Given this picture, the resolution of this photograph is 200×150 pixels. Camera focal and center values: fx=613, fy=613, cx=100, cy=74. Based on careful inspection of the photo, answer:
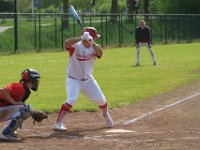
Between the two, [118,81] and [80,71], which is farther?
[118,81]

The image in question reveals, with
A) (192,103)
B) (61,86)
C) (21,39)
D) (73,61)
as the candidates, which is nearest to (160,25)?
(21,39)

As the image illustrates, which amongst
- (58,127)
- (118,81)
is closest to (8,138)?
(58,127)

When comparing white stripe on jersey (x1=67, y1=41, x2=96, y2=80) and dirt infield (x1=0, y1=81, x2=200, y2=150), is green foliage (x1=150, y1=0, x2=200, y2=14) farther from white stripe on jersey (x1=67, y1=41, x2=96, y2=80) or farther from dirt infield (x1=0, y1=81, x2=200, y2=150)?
white stripe on jersey (x1=67, y1=41, x2=96, y2=80)

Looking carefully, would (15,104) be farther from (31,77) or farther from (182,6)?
(182,6)

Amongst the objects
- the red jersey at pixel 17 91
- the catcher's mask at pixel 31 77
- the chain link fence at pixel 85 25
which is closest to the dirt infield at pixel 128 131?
the red jersey at pixel 17 91

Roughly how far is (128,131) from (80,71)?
1373 millimetres

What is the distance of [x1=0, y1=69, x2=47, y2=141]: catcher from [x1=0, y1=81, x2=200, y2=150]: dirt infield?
228mm

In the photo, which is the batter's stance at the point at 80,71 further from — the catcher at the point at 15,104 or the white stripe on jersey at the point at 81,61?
the catcher at the point at 15,104

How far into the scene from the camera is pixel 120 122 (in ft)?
39.0

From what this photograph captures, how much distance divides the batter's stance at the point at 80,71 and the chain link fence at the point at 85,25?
99.7 feet

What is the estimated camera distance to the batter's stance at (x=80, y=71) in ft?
35.2

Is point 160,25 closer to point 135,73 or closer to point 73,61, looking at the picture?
point 135,73

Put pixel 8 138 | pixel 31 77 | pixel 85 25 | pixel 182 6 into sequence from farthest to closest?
pixel 182 6
pixel 85 25
pixel 31 77
pixel 8 138

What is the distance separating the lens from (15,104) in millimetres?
9703
